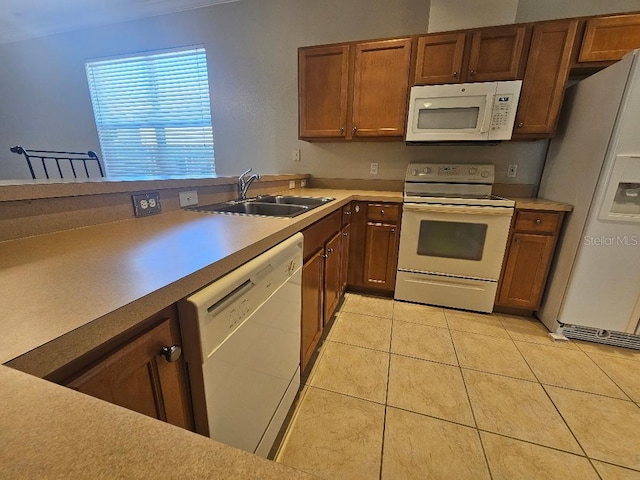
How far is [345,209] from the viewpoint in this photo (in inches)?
83.7

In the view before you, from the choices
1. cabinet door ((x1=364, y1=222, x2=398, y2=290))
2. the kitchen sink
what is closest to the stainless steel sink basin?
the kitchen sink

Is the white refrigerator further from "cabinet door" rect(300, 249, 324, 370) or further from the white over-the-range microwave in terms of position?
"cabinet door" rect(300, 249, 324, 370)

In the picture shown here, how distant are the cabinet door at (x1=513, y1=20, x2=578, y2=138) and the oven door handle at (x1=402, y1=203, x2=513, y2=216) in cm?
62

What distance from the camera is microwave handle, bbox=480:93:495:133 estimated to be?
77.2 inches

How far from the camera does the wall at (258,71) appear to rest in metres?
2.36

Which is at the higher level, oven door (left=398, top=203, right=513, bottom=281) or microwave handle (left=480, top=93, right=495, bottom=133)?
microwave handle (left=480, top=93, right=495, bottom=133)

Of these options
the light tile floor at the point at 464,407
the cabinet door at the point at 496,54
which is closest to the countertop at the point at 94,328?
the light tile floor at the point at 464,407

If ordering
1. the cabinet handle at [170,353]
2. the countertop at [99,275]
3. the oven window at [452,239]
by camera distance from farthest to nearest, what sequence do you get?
1. the oven window at [452,239]
2. the cabinet handle at [170,353]
3. the countertop at [99,275]

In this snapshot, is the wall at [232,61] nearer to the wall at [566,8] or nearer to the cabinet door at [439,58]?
the cabinet door at [439,58]

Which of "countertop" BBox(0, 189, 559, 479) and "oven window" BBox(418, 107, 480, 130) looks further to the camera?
"oven window" BBox(418, 107, 480, 130)

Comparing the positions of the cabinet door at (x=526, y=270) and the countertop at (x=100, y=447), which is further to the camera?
the cabinet door at (x=526, y=270)

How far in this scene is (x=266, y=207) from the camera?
1750 millimetres

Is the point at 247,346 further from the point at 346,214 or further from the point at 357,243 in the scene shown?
the point at 357,243

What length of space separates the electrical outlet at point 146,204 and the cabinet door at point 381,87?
174cm
